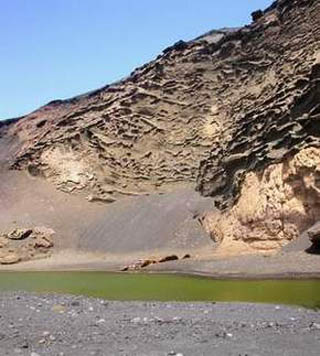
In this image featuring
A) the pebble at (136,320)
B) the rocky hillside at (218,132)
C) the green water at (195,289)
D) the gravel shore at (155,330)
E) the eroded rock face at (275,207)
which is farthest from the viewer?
the rocky hillside at (218,132)

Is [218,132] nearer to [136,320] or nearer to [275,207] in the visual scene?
[275,207]

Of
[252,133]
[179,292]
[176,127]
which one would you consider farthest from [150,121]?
[179,292]

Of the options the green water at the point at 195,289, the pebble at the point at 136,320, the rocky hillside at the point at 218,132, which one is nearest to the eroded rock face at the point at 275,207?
the rocky hillside at the point at 218,132

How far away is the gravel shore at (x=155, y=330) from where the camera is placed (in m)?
11.2

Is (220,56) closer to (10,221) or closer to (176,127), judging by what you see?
(176,127)

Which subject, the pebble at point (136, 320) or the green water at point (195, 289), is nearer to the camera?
the pebble at point (136, 320)

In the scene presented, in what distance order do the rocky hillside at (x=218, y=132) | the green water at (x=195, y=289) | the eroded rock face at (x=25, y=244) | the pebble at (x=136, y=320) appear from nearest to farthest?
the pebble at (x=136, y=320) < the green water at (x=195, y=289) < the rocky hillside at (x=218, y=132) < the eroded rock face at (x=25, y=244)

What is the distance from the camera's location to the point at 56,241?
56.7 m

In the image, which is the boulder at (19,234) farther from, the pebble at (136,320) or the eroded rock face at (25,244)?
the pebble at (136,320)

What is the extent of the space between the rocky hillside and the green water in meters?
9.04

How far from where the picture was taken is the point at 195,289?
2772 cm

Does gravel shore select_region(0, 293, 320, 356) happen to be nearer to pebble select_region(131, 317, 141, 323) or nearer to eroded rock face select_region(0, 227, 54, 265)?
pebble select_region(131, 317, 141, 323)

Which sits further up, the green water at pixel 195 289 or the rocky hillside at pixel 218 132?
the rocky hillside at pixel 218 132

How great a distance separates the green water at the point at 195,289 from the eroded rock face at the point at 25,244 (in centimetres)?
1878
